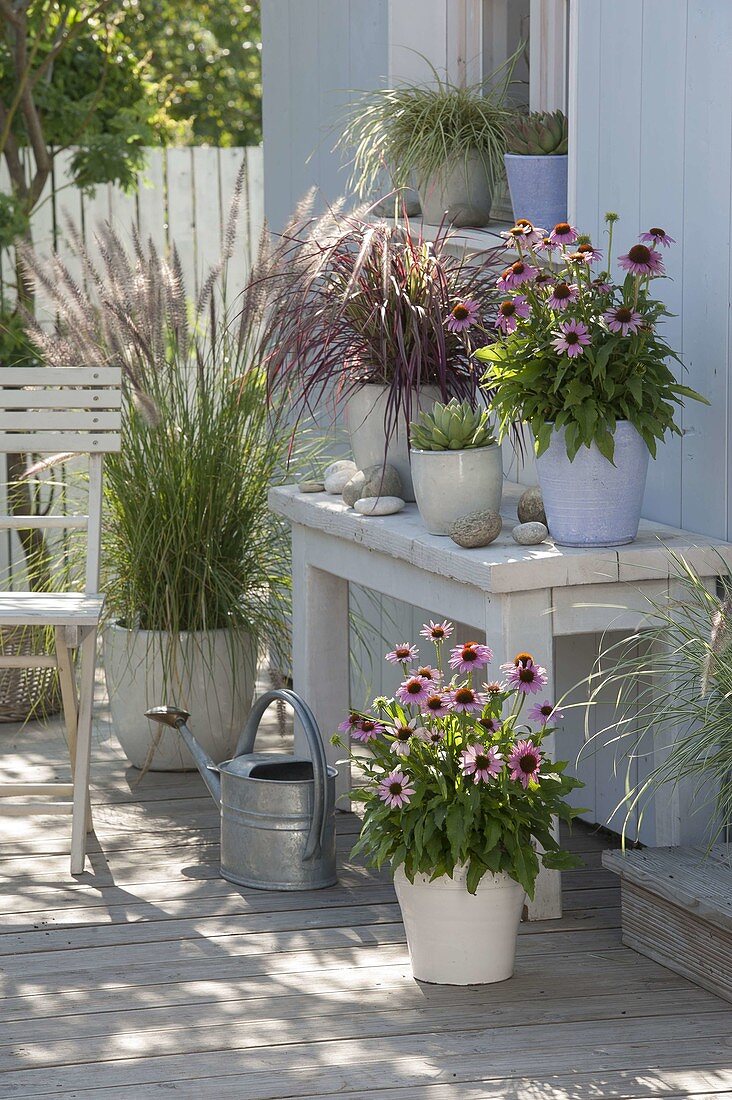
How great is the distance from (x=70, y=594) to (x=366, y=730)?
41.4 inches

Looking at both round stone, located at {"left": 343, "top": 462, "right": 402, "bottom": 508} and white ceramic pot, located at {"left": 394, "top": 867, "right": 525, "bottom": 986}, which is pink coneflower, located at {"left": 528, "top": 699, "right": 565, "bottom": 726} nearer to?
white ceramic pot, located at {"left": 394, "top": 867, "right": 525, "bottom": 986}

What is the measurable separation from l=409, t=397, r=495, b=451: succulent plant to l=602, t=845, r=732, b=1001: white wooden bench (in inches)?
31.6

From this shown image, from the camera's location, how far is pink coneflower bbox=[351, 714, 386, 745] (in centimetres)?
261

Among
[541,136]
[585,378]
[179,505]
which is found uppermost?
[541,136]

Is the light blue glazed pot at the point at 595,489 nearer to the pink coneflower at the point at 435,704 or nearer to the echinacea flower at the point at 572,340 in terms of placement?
the echinacea flower at the point at 572,340

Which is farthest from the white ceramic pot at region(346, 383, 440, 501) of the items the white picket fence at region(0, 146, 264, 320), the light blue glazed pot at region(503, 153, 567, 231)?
the white picket fence at region(0, 146, 264, 320)

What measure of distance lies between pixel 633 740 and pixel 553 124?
1.35m

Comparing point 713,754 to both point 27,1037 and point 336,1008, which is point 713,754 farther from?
point 27,1037

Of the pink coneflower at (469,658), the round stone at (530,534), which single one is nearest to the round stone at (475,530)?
the round stone at (530,534)

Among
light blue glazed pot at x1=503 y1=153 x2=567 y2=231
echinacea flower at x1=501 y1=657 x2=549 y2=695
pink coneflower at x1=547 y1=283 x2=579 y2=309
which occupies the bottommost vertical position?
echinacea flower at x1=501 y1=657 x2=549 y2=695

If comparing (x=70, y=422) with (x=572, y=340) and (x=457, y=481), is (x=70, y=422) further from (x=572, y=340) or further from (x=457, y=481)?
(x=572, y=340)

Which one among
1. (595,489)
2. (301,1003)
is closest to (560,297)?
(595,489)

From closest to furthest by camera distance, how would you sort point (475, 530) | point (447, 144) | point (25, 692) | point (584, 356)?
point (584, 356) → point (475, 530) → point (447, 144) → point (25, 692)

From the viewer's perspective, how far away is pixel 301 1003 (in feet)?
8.53
